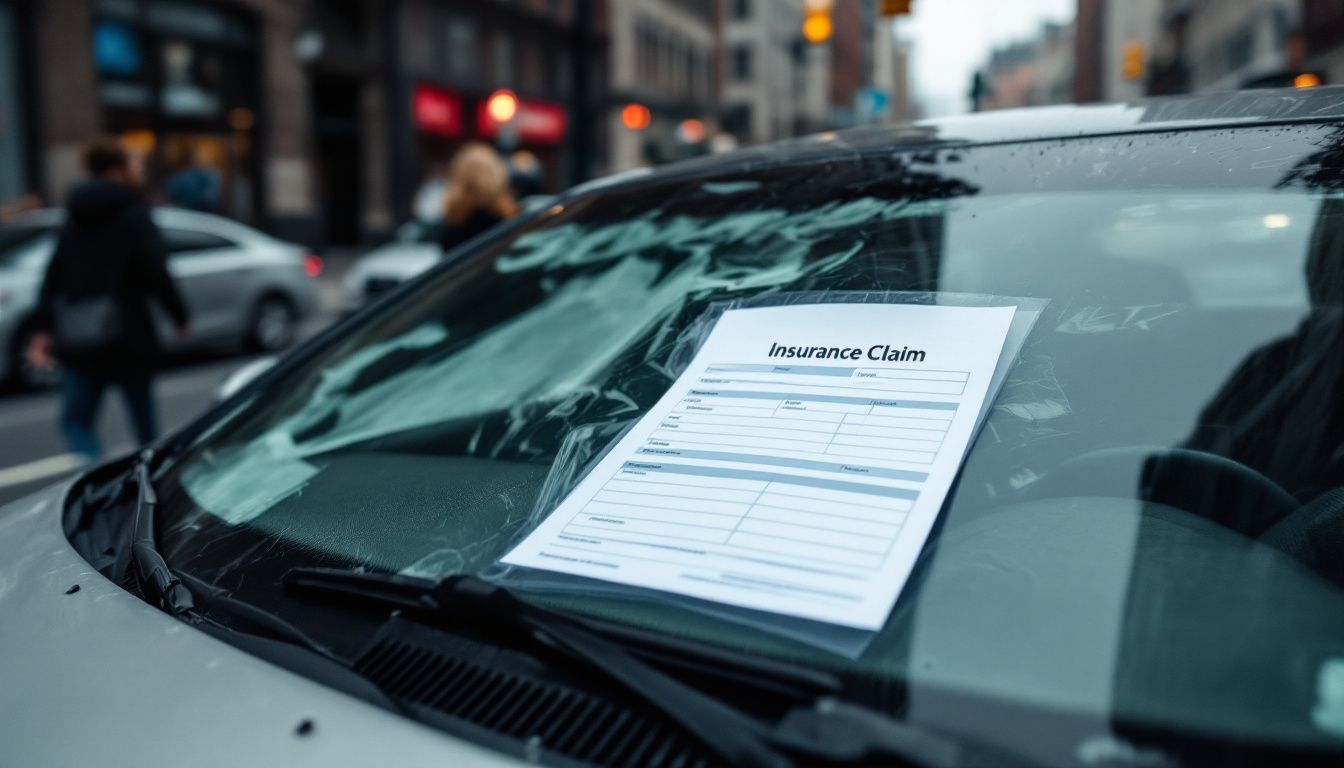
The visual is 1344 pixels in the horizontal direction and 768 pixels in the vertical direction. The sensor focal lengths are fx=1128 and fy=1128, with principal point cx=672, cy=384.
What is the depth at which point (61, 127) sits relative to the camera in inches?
620

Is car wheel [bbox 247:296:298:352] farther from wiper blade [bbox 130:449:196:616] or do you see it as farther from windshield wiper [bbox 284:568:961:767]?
windshield wiper [bbox 284:568:961:767]

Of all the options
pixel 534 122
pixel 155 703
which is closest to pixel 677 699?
pixel 155 703

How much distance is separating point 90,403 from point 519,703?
4952mm

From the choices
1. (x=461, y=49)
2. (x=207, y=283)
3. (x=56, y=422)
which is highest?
(x=461, y=49)

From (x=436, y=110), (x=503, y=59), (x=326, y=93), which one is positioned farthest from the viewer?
(x=503, y=59)

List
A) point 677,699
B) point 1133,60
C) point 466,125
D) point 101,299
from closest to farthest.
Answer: point 677,699 → point 101,299 → point 466,125 → point 1133,60

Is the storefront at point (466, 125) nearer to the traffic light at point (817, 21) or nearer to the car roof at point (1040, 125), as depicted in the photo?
the traffic light at point (817, 21)

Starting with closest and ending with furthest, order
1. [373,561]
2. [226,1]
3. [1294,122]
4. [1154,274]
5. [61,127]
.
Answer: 1. [373,561]
2. [1294,122]
3. [1154,274]
4. [61,127]
5. [226,1]

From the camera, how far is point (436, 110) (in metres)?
24.6

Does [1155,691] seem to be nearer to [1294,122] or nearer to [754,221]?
[1294,122]

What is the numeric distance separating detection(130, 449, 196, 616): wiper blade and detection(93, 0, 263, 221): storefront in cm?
1535

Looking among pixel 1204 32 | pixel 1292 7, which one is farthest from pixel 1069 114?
pixel 1204 32

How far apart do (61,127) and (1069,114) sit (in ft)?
55.5

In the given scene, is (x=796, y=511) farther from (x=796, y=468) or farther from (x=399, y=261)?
(x=399, y=261)
